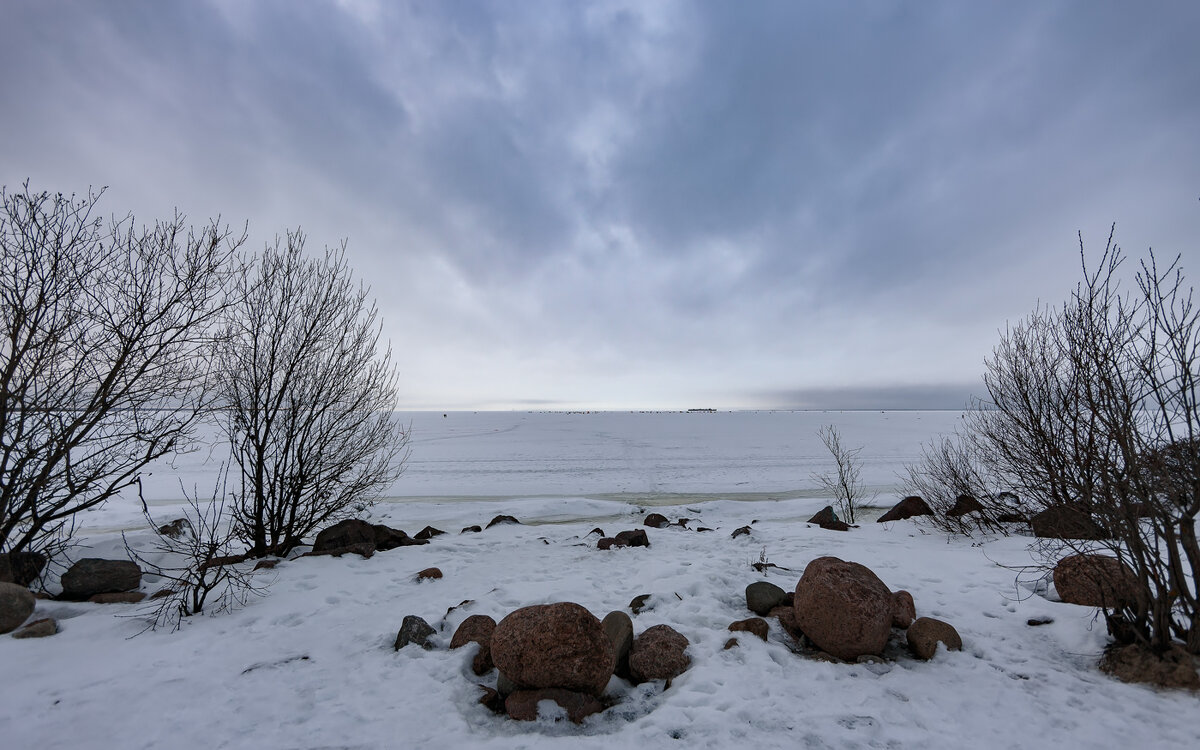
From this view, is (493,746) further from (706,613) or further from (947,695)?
(947,695)

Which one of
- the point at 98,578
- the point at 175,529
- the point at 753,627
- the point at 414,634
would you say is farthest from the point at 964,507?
the point at 175,529

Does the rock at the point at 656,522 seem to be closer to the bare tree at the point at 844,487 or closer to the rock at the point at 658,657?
the bare tree at the point at 844,487

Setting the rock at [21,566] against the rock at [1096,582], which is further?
the rock at [21,566]

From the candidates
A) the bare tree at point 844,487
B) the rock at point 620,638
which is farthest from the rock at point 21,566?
the bare tree at point 844,487

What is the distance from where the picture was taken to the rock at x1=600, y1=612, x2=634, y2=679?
13.0 feet

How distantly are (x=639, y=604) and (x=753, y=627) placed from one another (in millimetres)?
1281

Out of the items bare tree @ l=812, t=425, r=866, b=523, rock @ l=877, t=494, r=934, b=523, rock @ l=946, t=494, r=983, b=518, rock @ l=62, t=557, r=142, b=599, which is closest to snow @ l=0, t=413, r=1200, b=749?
rock @ l=62, t=557, r=142, b=599

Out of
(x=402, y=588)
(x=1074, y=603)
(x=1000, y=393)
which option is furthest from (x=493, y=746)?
(x=1000, y=393)

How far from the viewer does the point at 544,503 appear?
1429 centimetres

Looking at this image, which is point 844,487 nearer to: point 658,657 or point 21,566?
point 658,657

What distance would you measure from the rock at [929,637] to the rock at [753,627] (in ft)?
3.97

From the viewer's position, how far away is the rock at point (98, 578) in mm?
5293

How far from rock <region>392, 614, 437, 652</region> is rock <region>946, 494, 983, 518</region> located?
9.72 m

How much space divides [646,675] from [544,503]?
1077 centimetres
